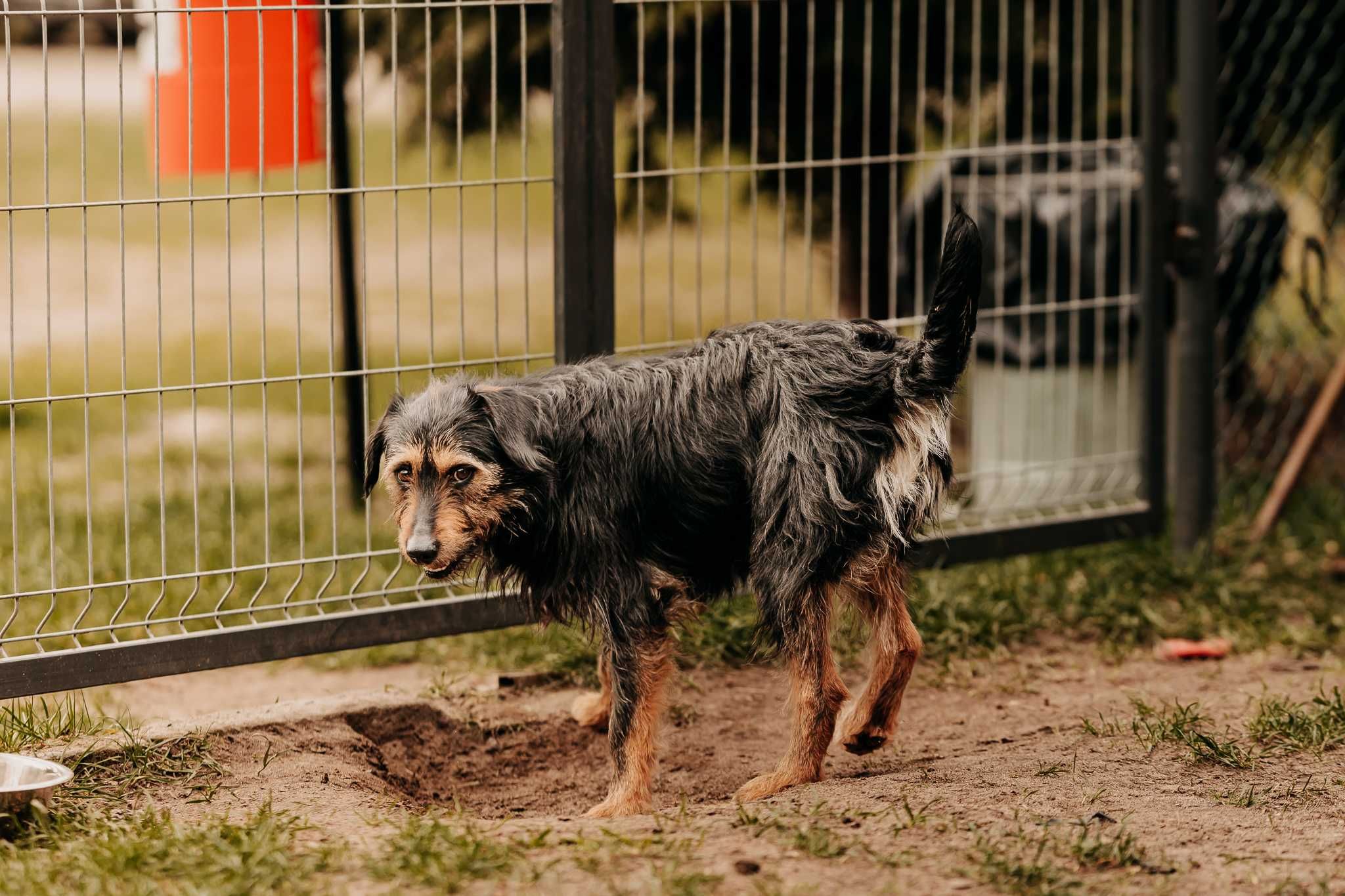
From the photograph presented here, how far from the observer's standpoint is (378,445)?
4.24m

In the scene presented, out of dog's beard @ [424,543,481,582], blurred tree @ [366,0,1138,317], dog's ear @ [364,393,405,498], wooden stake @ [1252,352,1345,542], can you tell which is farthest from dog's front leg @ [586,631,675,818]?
wooden stake @ [1252,352,1345,542]

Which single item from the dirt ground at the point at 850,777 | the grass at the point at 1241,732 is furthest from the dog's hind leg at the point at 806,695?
the grass at the point at 1241,732

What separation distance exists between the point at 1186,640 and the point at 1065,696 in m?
0.79

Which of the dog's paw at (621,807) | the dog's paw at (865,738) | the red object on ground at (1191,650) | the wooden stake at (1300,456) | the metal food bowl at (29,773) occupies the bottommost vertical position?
the red object on ground at (1191,650)

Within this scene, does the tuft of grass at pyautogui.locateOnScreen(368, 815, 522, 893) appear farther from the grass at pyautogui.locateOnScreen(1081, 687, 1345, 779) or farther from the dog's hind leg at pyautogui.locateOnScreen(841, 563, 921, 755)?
the grass at pyautogui.locateOnScreen(1081, 687, 1345, 779)

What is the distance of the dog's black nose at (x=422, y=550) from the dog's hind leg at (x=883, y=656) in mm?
1190

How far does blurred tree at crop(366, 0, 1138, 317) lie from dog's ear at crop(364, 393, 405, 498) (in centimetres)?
244

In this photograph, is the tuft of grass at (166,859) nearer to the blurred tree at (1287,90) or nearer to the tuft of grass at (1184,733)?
the tuft of grass at (1184,733)

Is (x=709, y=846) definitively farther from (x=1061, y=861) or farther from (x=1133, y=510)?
(x=1133, y=510)

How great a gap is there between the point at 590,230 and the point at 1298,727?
8.71ft

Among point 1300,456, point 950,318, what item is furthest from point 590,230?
point 1300,456

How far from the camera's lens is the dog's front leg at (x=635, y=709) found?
414cm

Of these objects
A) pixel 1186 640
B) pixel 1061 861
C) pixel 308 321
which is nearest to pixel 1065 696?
pixel 1186 640

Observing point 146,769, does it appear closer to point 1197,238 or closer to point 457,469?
point 457,469
